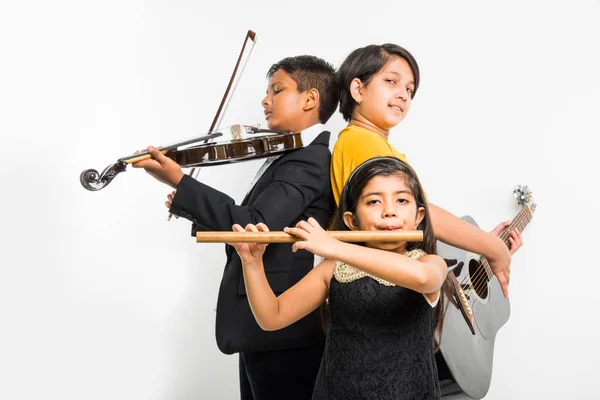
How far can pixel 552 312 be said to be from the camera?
2.59 metres

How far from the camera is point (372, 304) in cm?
135

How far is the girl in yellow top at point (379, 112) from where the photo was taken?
61.4 inches

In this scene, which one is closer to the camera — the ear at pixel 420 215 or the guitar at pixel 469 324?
the ear at pixel 420 215

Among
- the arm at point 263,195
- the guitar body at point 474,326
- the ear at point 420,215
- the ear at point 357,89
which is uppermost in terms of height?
the ear at point 357,89

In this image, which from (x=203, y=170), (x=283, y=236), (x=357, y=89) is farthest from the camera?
(x=203, y=170)

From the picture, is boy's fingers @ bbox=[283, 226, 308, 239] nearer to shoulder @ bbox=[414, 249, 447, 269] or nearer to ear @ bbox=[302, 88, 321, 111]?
shoulder @ bbox=[414, 249, 447, 269]

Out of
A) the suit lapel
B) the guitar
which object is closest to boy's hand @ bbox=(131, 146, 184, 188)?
the suit lapel

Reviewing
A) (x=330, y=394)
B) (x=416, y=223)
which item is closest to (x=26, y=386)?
(x=330, y=394)

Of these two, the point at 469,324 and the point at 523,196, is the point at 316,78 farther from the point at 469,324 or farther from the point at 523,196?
the point at 523,196

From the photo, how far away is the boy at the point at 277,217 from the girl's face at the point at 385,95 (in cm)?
11

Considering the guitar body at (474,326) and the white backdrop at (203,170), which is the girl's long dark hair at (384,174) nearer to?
the guitar body at (474,326)

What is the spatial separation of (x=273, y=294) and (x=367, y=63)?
0.56 metres

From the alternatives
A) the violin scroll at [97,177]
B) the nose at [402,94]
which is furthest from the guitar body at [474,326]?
the violin scroll at [97,177]

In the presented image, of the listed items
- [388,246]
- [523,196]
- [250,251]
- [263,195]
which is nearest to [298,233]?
[250,251]
